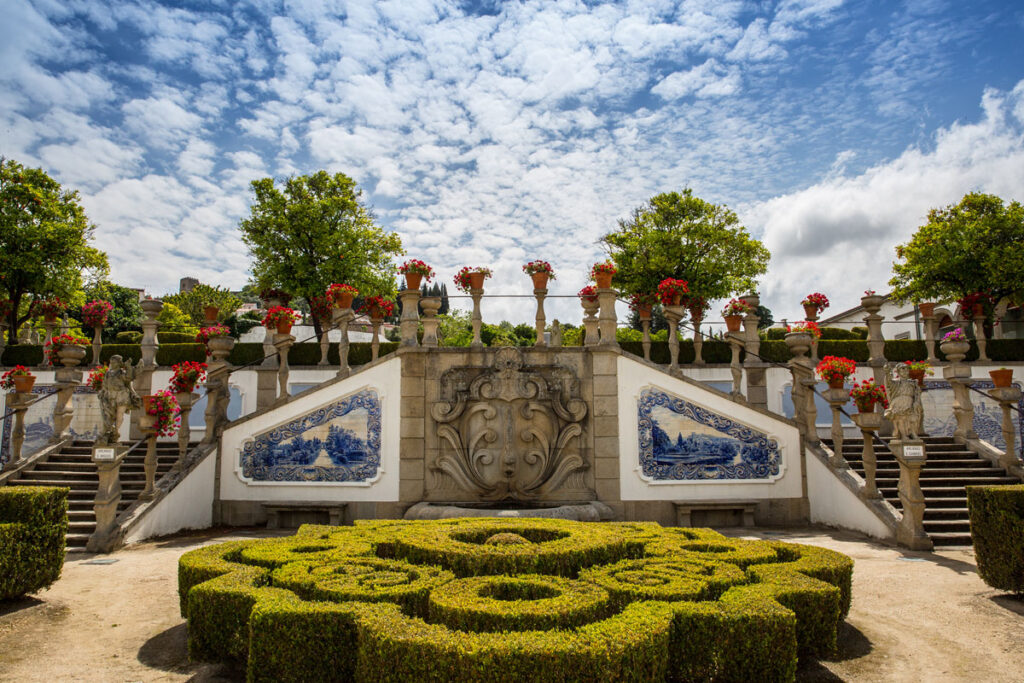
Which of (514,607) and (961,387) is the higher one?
(961,387)

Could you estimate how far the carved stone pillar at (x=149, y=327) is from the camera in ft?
47.0

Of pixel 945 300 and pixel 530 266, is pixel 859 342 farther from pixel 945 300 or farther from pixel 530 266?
pixel 530 266

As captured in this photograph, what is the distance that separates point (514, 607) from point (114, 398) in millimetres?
9082

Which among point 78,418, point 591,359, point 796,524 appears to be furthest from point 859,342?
point 78,418

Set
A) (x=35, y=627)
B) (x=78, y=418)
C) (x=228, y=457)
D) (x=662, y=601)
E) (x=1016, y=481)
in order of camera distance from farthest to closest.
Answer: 1. (x=78, y=418)
2. (x=228, y=457)
3. (x=1016, y=481)
4. (x=35, y=627)
5. (x=662, y=601)

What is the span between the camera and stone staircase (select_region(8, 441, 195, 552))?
1073 centimetres

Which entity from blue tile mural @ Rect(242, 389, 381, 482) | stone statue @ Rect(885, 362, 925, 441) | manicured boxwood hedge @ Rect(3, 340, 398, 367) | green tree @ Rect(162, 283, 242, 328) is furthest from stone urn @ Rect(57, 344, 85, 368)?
green tree @ Rect(162, 283, 242, 328)

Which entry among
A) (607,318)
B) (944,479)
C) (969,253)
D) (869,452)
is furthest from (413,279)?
(969,253)

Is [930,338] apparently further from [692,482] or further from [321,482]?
[321,482]

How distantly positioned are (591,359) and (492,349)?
1899 mm

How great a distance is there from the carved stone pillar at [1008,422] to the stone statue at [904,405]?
277cm

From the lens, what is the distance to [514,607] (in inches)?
164

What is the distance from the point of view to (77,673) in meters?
4.93

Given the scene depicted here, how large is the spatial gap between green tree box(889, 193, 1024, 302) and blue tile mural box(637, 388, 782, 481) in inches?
525
